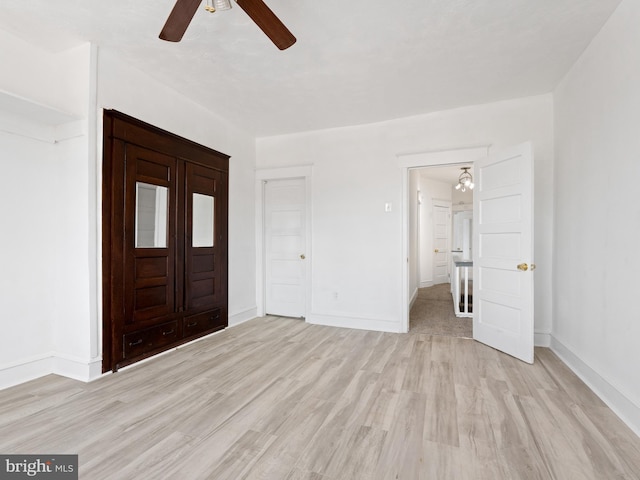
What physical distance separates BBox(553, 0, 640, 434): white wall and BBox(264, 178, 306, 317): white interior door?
123 inches

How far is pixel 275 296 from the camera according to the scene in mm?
4820

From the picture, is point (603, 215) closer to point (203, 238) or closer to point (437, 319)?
point (437, 319)

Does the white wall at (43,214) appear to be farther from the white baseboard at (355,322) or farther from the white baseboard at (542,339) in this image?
the white baseboard at (542,339)

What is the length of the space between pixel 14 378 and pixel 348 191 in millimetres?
3834

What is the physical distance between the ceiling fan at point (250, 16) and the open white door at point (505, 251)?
2509 millimetres

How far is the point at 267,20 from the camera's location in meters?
1.80

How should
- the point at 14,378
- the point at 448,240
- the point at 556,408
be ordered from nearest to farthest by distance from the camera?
the point at 556,408 < the point at 14,378 < the point at 448,240

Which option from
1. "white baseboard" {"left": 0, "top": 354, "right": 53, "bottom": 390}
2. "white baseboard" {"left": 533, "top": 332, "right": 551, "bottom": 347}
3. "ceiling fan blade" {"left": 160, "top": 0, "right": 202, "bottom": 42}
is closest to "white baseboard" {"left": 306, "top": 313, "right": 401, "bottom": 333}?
"white baseboard" {"left": 533, "top": 332, "right": 551, "bottom": 347}

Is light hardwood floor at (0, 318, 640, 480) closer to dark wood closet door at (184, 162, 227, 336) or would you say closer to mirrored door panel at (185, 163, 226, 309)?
dark wood closet door at (184, 162, 227, 336)

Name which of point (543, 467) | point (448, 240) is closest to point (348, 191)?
Result: point (543, 467)

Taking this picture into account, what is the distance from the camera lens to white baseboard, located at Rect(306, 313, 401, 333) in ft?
13.1

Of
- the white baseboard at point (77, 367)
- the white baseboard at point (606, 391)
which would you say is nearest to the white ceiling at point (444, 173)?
the white baseboard at point (606, 391)

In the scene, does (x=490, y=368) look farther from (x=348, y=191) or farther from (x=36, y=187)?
(x=36, y=187)

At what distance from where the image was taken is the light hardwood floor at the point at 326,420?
5.19ft
